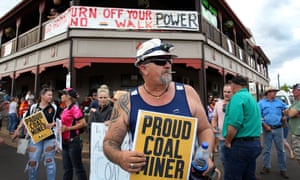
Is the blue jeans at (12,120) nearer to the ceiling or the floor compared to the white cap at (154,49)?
nearer to the floor

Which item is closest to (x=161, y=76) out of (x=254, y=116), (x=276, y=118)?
(x=254, y=116)

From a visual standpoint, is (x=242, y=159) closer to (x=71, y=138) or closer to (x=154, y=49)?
(x=154, y=49)

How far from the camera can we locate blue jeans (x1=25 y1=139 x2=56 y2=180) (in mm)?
3964

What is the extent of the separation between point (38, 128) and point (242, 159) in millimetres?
3383

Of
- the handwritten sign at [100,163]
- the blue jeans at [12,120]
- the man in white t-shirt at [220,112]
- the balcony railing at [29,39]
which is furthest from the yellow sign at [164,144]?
the balcony railing at [29,39]

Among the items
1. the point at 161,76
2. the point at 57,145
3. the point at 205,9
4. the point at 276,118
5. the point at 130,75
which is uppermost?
the point at 205,9

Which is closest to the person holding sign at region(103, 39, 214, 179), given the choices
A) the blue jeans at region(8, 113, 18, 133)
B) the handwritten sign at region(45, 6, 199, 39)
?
the handwritten sign at region(45, 6, 199, 39)

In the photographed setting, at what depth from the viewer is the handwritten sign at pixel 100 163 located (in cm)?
385

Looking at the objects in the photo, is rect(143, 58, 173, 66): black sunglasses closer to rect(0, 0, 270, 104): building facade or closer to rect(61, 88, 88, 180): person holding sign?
rect(61, 88, 88, 180): person holding sign

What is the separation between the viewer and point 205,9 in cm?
1188

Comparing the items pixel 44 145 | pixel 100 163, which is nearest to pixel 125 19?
pixel 44 145

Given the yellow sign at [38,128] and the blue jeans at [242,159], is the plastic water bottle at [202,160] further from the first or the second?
the yellow sign at [38,128]

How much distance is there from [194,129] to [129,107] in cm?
54

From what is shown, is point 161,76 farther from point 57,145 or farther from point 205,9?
point 205,9
